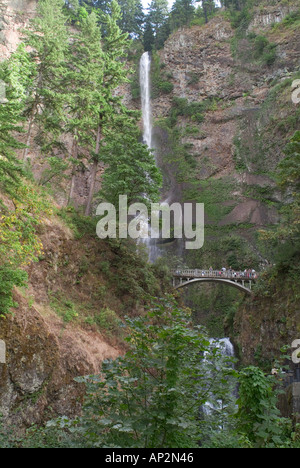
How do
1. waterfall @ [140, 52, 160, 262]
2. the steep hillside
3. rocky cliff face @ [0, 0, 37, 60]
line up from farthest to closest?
waterfall @ [140, 52, 160, 262], rocky cliff face @ [0, 0, 37, 60], the steep hillside

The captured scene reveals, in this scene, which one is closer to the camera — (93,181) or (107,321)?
(107,321)

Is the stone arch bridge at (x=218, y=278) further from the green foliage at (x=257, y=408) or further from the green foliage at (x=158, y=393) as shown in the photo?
the green foliage at (x=158, y=393)

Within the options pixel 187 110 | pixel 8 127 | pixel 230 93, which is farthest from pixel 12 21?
pixel 8 127

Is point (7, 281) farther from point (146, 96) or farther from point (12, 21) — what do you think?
point (12, 21)

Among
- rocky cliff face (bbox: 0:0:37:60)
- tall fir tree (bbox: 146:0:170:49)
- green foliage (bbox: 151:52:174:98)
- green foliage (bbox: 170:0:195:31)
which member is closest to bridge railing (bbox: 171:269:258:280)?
rocky cliff face (bbox: 0:0:37:60)

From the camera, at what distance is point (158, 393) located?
496cm

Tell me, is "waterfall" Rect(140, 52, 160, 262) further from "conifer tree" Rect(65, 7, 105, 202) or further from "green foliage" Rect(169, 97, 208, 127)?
"conifer tree" Rect(65, 7, 105, 202)

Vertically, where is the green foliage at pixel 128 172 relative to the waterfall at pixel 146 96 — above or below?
below

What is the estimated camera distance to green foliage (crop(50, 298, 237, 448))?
4805 mm

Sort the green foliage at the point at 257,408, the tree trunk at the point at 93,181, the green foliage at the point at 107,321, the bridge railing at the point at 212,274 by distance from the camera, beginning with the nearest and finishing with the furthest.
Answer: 1. the green foliage at the point at 257,408
2. the green foliage at the point at 107,321
3. the tree trunk at the point at 93,181
4. the bridge railing at the point at 212,274

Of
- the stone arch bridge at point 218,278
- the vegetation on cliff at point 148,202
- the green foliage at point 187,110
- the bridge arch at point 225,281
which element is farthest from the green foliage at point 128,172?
the green foliage at point 187,110

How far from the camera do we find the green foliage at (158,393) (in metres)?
4.80
